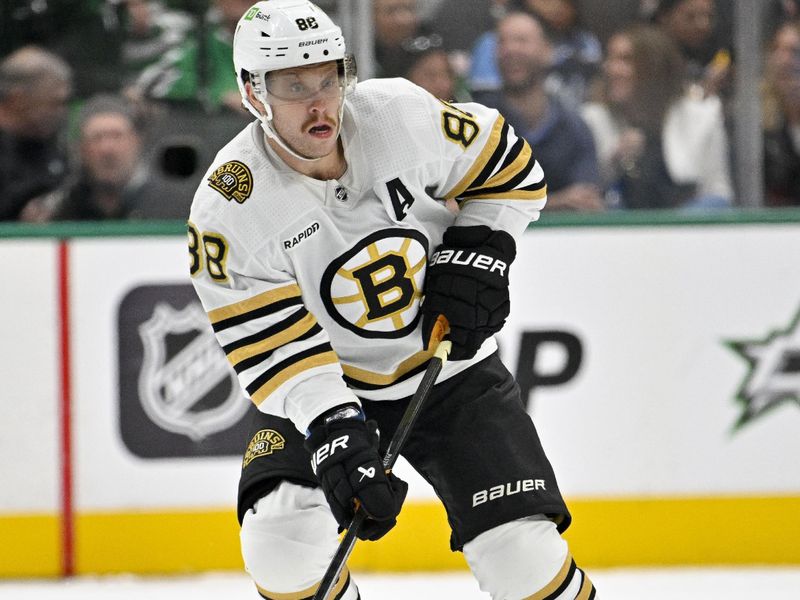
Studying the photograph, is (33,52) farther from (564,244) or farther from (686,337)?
(686,337)

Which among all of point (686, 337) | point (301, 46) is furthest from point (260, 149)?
point (686, 337)

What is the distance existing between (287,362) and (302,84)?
463 millimetres

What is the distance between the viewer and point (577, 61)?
3932 mm

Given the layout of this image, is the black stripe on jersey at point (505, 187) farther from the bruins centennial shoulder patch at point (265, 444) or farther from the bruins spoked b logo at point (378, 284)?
the bruins centennial shoulder patch at point (265, 444)

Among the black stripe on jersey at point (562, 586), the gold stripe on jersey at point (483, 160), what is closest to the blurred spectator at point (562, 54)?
the gold stripe on jersey at point (483, 160)

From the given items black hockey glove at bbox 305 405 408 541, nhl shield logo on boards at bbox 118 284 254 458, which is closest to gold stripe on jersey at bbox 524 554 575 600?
black hockey glove at bbox 305 405 408 541

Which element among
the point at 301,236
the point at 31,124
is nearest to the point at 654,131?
the point at 31,124

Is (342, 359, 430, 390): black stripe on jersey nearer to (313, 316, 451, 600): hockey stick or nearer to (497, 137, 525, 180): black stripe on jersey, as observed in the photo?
(313, 316, 451, 600): hockey stick

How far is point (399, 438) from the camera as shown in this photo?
7.26 ft

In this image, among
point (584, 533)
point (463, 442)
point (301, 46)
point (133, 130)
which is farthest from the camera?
point (133, 130)

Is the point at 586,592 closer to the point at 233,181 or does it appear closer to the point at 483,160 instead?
the point at 483,160

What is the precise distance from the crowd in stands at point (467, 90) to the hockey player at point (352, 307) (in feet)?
4.95

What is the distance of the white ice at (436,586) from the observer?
326cm

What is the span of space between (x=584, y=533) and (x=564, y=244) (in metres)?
0.78
